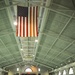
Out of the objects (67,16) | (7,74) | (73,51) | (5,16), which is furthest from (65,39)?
(7,74)

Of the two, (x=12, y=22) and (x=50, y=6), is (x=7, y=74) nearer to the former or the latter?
(x=12, y=22)

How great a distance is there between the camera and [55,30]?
17844 millimetres

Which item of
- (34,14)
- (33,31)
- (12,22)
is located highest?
(12,22)

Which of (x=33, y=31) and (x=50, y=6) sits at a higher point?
(x=50, y=6)

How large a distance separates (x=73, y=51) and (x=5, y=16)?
1035cm

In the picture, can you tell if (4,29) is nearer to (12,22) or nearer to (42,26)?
(12,22)

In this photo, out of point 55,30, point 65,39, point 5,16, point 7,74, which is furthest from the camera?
point 7,74

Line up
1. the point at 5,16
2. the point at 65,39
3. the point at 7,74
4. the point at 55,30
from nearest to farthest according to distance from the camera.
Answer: the point at 5,16 → the point at 55,30 → the point at 65,39 → the point at 7,74

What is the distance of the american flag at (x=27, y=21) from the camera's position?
43.2 ft

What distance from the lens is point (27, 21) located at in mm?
13617

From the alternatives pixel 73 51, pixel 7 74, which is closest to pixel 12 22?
pixel 73 51

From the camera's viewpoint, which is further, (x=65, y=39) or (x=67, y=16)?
(x=65, y=39)

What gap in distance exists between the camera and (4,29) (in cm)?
1833

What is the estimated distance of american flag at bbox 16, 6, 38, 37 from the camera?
13164mm
